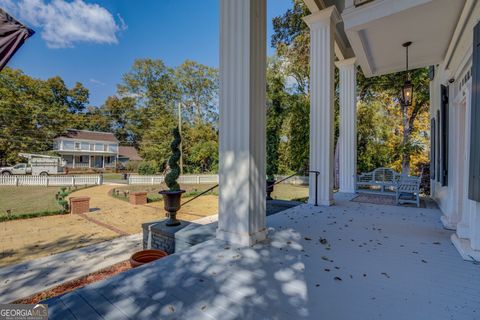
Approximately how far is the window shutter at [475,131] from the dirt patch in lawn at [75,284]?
16.1 ft

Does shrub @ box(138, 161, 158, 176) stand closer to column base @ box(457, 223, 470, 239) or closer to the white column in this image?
the white column

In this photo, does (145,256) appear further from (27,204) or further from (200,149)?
(200,149)

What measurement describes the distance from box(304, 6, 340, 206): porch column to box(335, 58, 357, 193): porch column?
205 cm

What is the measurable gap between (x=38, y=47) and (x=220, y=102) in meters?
29.9

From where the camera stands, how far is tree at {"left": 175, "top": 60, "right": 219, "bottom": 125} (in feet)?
81.6

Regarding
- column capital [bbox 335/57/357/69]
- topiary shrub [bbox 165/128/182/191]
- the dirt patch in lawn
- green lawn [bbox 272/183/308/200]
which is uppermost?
column capital [bbox 335/57/357/69]

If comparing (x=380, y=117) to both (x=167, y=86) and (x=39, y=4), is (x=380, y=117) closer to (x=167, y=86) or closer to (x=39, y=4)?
(x=39, y=4)

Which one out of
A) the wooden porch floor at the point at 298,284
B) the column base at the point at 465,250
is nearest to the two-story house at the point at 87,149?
the wooden porch floor at the point at 298,284

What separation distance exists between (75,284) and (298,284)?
3.46m

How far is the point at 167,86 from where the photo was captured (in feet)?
85.6

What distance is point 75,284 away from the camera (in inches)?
135

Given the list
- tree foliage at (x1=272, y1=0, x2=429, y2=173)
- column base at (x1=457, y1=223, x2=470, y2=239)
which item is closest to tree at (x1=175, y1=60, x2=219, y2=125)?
tree foliage at (x1=272, y1=0, x2=429, y2=173)

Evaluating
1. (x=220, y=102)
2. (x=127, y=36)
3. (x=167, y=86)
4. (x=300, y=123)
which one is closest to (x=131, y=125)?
(x=167, y=86)
